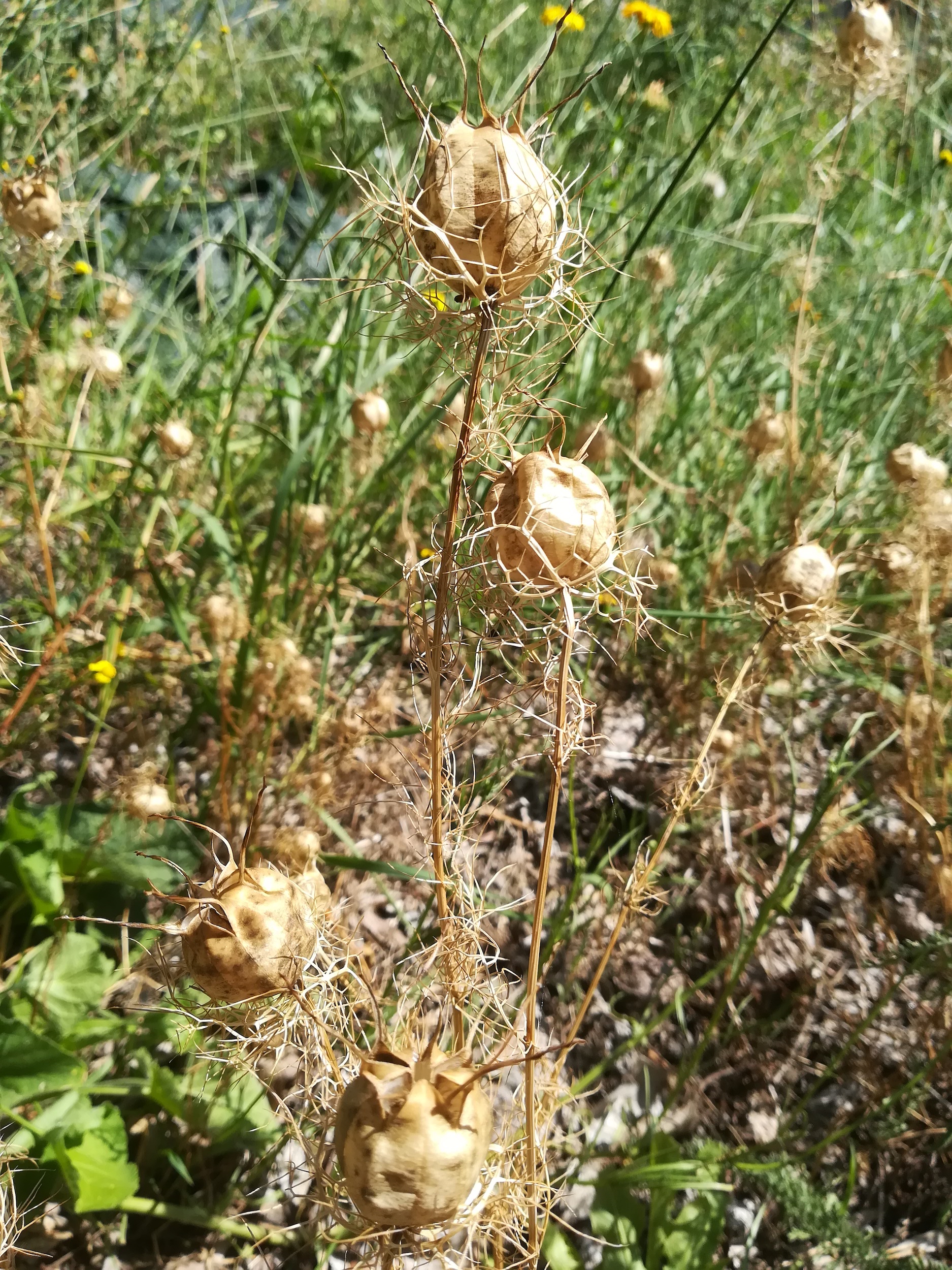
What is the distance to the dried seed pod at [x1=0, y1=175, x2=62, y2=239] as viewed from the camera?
58.5 inches

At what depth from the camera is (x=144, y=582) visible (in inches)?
81.3

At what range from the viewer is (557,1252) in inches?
51.5

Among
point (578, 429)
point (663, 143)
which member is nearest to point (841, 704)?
point (578, 429)

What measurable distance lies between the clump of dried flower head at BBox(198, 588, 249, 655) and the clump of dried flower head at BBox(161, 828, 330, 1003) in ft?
3.17

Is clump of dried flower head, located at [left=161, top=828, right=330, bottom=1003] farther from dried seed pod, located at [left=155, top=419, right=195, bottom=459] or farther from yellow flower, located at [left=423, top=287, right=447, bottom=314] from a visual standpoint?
dried seed pod, located at [left=155, top=419, right=195, bottom=459]

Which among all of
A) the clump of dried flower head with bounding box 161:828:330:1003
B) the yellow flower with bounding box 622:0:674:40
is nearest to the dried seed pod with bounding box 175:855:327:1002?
the clump of dried flower head with bounding box 161:828:330:1003

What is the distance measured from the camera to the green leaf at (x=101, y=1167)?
1.21 meters

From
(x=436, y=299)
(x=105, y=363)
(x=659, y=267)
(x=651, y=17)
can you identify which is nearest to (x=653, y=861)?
(x=436, y=299)

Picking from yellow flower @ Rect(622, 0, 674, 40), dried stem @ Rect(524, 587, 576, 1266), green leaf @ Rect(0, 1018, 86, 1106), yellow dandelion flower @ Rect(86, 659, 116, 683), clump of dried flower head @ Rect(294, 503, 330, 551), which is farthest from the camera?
yellow flower @ Rect(622, 0, 674, 40)

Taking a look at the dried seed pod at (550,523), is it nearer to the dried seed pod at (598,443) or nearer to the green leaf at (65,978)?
the green leaf at (65,978)

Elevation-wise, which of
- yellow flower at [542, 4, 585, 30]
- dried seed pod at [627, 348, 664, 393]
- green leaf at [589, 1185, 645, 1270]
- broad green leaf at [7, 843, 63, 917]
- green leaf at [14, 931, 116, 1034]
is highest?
yellow flower at [542, 4, 585, 30]

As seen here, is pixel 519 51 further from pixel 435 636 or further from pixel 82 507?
pixel 435 636

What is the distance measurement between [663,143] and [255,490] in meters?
1.98

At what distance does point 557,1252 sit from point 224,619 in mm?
1169
